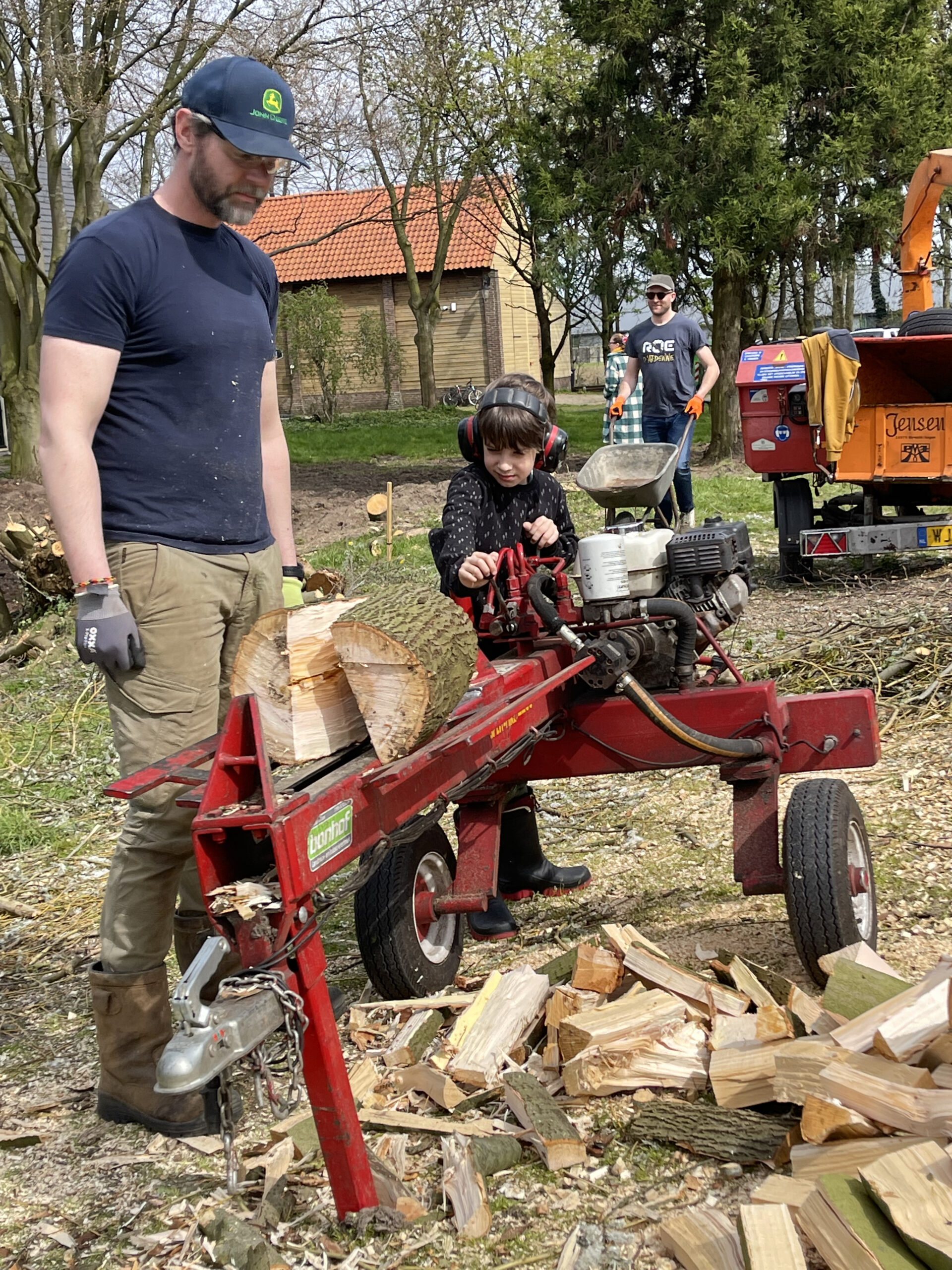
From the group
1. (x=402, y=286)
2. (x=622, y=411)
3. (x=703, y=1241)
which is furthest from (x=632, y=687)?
(x=402, y=286)

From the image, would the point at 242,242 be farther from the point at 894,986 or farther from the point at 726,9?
the point at 726,9

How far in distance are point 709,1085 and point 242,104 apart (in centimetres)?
246

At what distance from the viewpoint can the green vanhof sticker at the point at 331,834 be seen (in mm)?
2350

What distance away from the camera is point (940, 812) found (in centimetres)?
472

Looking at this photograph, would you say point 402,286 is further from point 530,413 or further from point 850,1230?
point 850,1230

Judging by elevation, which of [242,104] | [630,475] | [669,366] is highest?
[242,104]

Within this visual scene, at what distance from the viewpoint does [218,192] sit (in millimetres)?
3039

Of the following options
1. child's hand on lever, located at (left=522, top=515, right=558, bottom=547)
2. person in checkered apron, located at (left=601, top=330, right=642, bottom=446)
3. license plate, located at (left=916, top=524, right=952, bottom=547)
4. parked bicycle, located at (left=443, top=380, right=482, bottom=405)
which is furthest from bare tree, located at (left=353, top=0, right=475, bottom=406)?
child's hand on lever, located at (left=522, top=515, right=558, bottom=547)

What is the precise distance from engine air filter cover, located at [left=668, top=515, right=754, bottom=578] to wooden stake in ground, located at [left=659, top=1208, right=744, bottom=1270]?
6.30ft

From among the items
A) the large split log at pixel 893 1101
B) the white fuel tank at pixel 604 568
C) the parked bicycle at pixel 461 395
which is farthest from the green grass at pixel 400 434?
the large split log at pixel 893 1101

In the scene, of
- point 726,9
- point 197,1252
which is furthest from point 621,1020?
point 726,9

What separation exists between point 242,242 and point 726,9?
14.5 metres

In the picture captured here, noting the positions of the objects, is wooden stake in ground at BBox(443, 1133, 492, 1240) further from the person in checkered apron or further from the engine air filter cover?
the person in checkered apron

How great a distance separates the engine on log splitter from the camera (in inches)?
90.1
